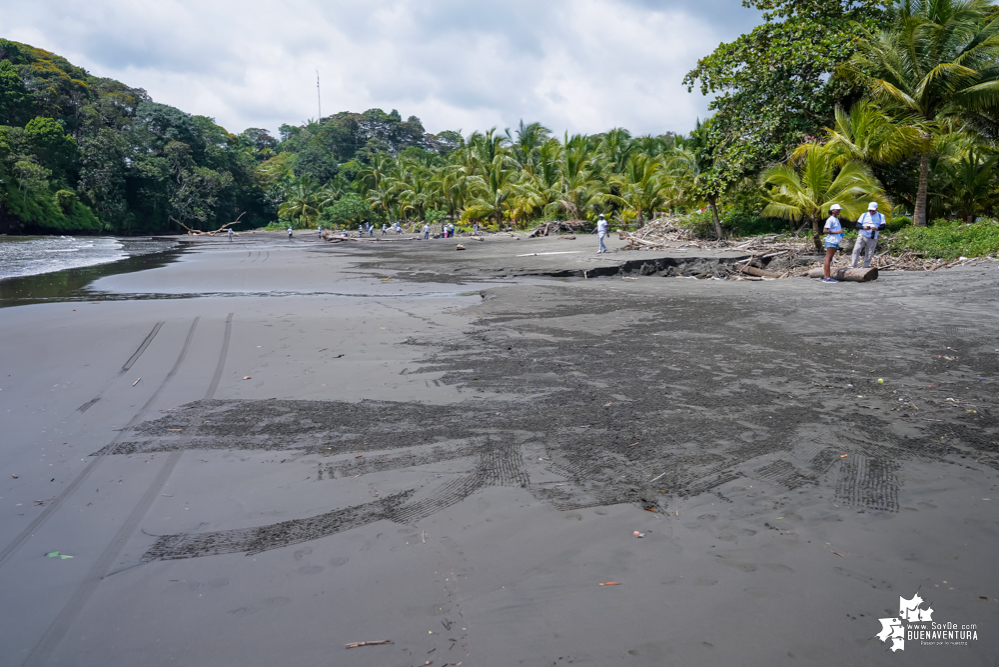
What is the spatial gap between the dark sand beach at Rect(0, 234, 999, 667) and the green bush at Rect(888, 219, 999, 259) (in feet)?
30.7

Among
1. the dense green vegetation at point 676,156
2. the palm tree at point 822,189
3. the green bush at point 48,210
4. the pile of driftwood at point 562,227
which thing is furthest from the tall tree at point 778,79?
the green bush at point 48,210

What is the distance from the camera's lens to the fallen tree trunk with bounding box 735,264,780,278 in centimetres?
1476

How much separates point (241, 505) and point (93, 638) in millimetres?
952

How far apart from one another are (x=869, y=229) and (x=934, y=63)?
8181mm

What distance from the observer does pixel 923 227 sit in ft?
53.4

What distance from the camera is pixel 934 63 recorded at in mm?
16578

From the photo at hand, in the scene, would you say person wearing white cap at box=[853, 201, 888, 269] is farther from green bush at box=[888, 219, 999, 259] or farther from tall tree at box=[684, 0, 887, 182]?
tall tree at box=[684, 0, 887, 182]

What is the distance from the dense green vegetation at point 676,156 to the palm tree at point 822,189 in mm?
52

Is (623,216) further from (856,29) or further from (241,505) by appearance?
(241,505)

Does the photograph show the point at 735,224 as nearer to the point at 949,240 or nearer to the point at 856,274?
the point at 949,240

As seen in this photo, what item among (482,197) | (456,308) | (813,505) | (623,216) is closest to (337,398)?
(813,505)

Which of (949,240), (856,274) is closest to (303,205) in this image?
(949,240)

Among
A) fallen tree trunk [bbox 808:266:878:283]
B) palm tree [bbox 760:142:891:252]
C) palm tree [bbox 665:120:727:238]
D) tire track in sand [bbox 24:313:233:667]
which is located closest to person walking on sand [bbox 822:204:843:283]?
fallen tree trunk [bbox 808:266:878:283]

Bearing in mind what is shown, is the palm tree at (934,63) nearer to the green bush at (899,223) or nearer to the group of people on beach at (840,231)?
the green bush at (899,223)
